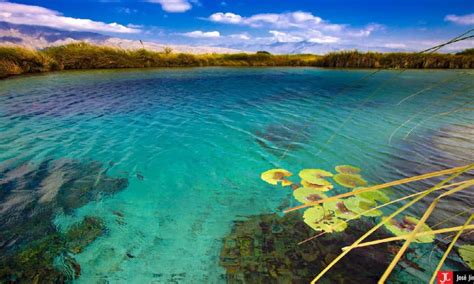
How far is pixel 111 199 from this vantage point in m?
3.92

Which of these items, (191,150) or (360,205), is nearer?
(360,205)

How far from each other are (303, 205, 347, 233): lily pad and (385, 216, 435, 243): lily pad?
61 centimetres

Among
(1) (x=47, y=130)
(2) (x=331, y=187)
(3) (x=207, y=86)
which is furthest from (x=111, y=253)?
(3) (x=207, y=86)

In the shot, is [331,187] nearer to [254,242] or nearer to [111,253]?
[254,242]

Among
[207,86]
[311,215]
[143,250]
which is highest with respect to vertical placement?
[207,86]

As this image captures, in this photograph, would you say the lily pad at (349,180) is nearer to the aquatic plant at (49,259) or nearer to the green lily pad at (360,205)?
the green lily pad at (360,205)

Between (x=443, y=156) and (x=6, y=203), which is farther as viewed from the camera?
(x=443, y=156)

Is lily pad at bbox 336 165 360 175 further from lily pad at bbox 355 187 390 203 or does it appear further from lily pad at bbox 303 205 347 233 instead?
lily pad at bbox 303 205 347 233

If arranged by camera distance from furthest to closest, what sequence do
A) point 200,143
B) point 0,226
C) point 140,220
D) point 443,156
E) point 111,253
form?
point 200,143 < point 443,156 < point 140,220 < point 0,226 < point 111,253

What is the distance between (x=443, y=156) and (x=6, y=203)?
27.2 feet

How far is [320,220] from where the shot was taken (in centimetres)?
331

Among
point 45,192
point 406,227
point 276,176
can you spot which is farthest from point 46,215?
point 406,227

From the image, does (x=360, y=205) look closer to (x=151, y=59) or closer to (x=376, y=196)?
(x=376, y=196)

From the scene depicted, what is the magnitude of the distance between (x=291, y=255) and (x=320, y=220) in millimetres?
732
